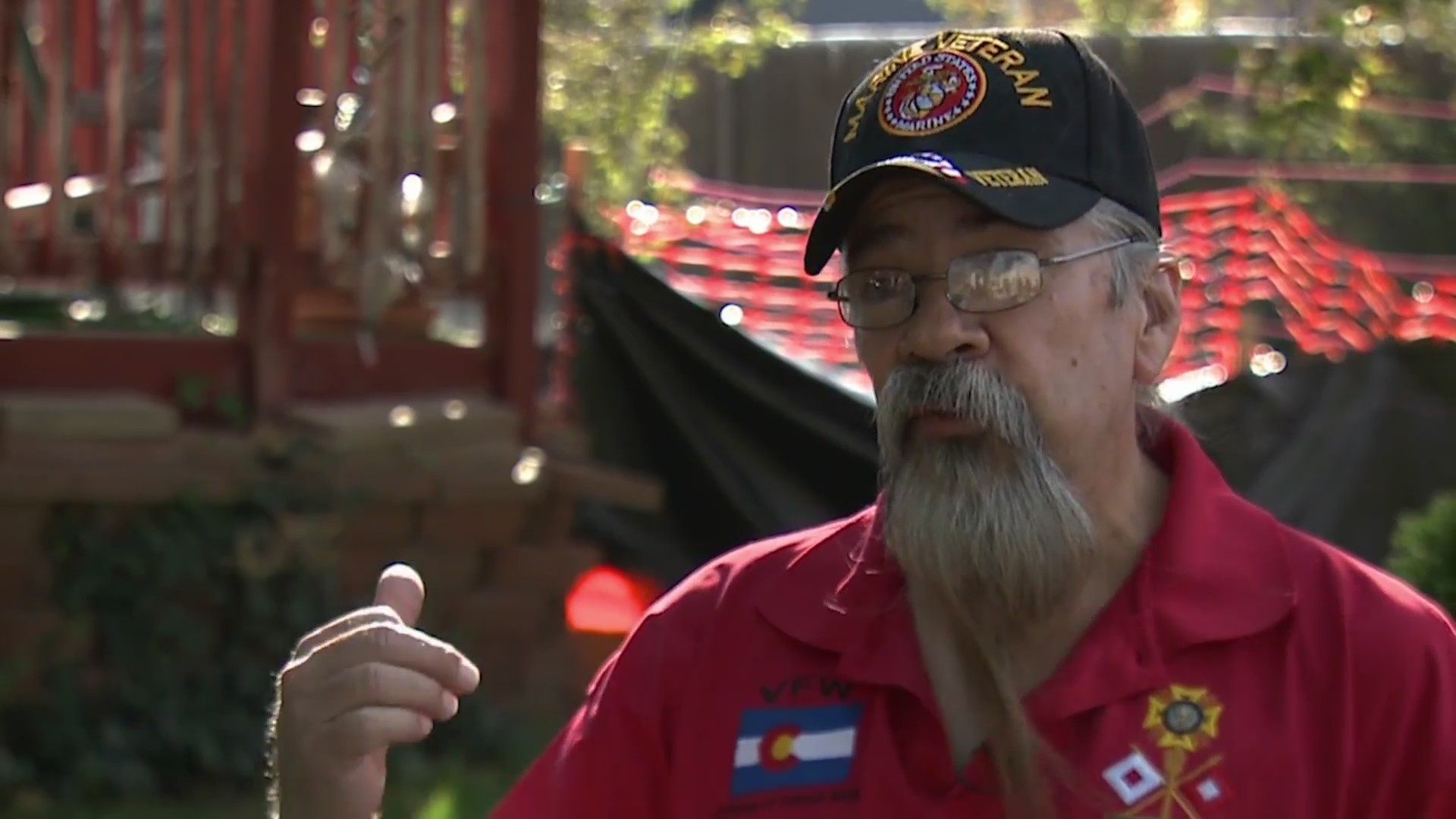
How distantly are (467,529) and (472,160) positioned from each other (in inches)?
42.2

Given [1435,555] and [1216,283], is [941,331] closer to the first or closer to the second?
[1435,555]

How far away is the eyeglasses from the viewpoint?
235cm

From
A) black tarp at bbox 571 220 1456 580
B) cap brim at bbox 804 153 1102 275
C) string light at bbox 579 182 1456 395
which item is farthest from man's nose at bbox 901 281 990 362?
string light at bbox 579 182 1456 395

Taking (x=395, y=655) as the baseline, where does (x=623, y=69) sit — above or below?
below

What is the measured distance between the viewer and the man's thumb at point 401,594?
2277mm

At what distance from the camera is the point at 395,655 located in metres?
2.15

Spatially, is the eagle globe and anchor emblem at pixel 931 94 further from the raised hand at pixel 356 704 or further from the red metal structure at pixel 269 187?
the red metal structure at pixel 269 187

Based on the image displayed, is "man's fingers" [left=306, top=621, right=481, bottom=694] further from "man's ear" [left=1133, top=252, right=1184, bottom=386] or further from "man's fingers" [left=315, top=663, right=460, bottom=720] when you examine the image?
"man's ear" [left=1133, top=252, right=1184, bottom=386]

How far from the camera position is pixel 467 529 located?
613 centimetres

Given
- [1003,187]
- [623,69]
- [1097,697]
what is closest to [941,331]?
[1003,187]

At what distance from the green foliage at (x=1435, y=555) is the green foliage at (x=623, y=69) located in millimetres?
7852

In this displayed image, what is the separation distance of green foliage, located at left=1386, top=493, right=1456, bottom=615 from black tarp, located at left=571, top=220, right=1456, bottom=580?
1695 millimetres

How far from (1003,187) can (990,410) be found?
0.79 ft

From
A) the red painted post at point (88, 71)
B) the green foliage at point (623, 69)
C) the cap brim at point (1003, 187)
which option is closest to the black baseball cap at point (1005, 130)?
the cap brim at point (1003, 187)
